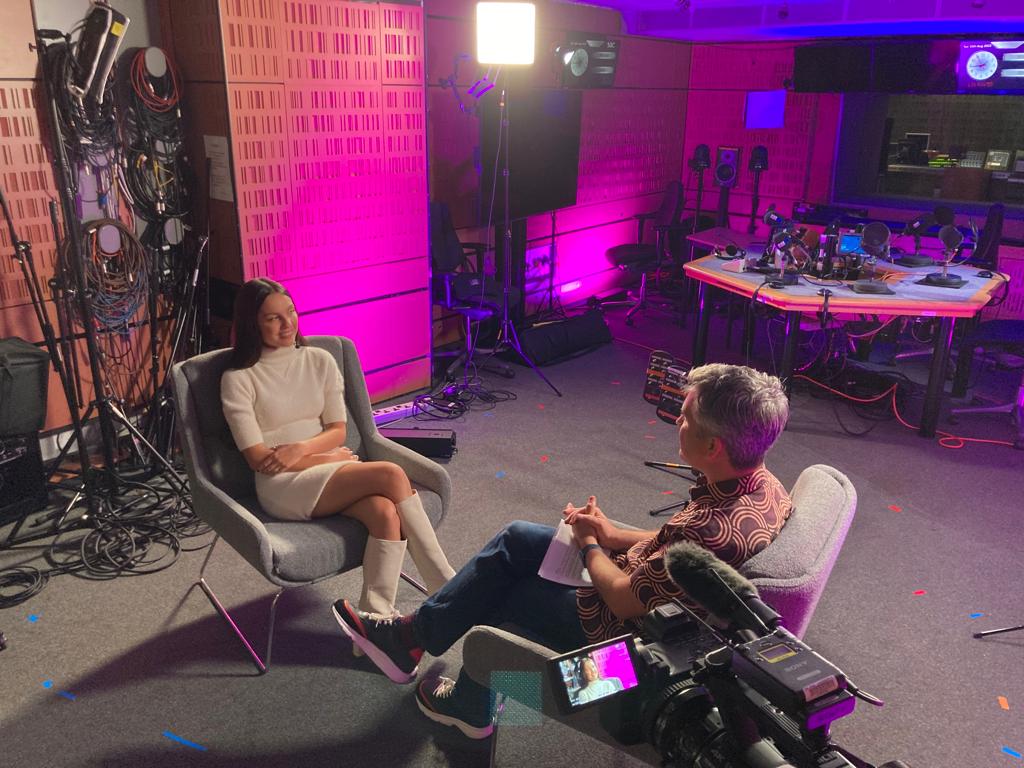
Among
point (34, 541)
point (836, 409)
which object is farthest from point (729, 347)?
point (34, 541)

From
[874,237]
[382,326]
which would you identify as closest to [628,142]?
[874,237]

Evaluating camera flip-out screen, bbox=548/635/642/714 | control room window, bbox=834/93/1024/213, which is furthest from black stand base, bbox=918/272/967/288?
camera flip-out screen, bbox=548/635/642/714

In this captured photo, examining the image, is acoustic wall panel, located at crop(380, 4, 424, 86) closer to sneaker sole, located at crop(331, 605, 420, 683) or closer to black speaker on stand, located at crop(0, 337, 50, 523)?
black speaker on stand, located at crop(0, 337, 50, 523)

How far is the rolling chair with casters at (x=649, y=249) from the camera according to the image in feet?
23.8

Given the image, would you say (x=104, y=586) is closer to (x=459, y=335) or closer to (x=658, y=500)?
(x=658, y=500)

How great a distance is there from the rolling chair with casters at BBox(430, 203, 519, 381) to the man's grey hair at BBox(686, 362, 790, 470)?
3.59 metres

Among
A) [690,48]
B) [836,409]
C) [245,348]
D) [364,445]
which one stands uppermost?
[690,48]

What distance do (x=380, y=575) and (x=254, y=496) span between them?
0.60 meters

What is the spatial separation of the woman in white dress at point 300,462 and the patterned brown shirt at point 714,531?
0.90m

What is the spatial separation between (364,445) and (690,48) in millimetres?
6798

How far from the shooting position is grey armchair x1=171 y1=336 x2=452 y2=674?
2504mm

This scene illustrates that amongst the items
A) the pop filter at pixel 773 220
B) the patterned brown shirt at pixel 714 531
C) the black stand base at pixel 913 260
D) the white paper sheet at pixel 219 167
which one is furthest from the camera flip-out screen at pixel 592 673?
the black stand base at pixel 913 260

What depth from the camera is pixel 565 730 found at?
2461mm

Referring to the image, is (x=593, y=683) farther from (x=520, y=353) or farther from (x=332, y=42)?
(x=520, y=353)
